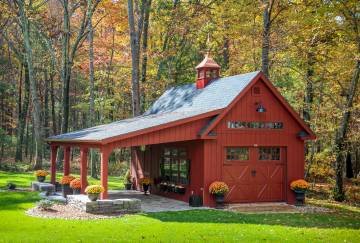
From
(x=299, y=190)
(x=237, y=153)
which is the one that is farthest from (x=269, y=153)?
(x=299, y=190)

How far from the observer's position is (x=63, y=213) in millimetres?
15297

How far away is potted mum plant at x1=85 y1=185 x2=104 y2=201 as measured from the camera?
15.4 metres

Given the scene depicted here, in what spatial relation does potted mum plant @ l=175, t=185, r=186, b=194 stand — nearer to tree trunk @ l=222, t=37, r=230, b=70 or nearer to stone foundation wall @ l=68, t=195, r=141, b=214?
stone foundation wall @ l=68, t=195, r=141, b=214

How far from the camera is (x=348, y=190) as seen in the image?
83.0ft

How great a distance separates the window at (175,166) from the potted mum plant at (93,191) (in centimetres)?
450

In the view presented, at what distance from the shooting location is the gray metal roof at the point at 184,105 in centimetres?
1770

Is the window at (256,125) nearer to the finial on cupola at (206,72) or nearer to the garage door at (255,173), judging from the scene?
the garage door at (255,173)

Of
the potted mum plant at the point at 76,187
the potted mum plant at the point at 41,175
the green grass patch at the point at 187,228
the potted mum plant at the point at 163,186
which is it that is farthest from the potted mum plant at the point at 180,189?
the potted mum plant at the point at 41,175

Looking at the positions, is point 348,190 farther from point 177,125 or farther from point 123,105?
point 123,105

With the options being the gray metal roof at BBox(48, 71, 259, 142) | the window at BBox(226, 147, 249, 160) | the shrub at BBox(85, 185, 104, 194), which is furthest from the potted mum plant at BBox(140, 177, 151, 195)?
the shrub at BBox(85, 185, 104, 194)

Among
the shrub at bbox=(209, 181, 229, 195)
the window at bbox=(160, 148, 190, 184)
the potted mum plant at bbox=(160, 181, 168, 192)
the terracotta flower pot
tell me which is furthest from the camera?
the potted mum plant at bbox=(160, 181, 168, 192)

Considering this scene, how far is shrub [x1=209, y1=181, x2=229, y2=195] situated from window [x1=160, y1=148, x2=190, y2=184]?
1.65m

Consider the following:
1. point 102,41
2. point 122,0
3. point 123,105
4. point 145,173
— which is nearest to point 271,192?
point 145,173

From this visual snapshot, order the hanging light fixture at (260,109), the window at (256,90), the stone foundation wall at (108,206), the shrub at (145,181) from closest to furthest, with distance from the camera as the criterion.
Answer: the stone foundation wall at (108,206), the hanging light fixture at (260,109), the window at (256,90), the shrub at (145,181)
